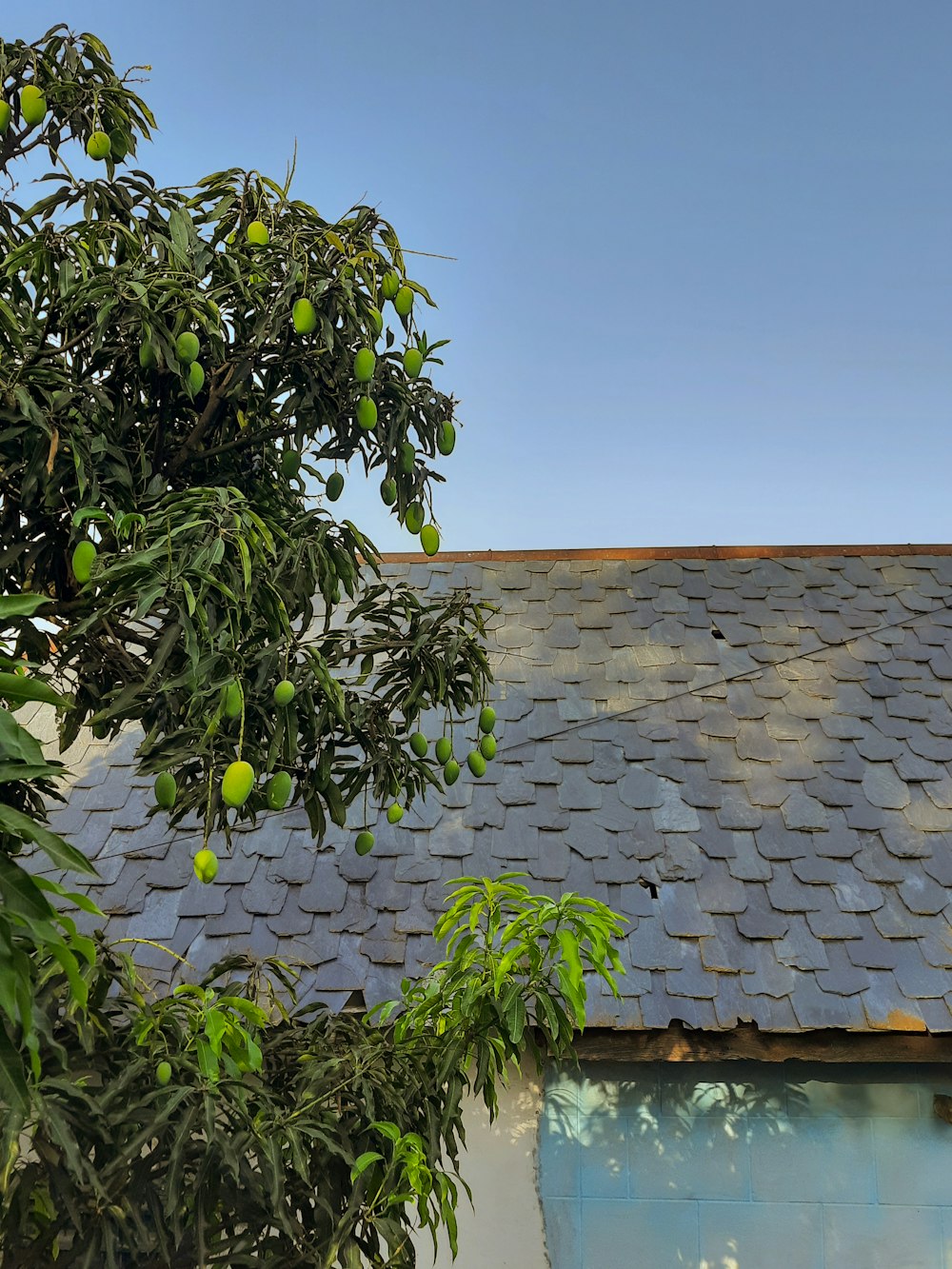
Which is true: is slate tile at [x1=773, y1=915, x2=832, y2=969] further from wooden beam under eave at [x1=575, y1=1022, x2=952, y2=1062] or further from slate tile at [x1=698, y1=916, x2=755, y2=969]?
wooden beam under eave at [x1=575, y1=1022, x2=952, y2=1062]

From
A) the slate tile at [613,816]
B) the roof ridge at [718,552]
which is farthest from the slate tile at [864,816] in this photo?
the roof ridge at [718,552]

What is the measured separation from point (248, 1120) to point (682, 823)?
2435 millimetres

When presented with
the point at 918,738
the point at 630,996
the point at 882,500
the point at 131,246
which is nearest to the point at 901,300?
the point at 882,500

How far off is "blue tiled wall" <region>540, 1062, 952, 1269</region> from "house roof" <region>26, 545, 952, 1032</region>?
0.35 meters

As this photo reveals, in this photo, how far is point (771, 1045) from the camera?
338 centimetres

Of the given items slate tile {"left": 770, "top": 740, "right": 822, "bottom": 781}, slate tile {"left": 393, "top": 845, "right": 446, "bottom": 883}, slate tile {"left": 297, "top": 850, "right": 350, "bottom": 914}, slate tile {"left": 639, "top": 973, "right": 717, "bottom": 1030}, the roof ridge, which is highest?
the roof ridge

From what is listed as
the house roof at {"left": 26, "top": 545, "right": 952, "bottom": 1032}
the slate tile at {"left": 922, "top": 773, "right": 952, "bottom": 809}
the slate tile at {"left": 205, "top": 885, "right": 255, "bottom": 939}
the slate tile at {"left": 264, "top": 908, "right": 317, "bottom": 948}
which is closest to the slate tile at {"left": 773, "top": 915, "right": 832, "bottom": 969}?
the house roof at {"left": 26, "top": 545, "right": 952, "bottom": 1032}

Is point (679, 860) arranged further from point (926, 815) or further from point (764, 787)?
point (926, 815)

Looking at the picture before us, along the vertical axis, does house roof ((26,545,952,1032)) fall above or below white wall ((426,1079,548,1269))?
above

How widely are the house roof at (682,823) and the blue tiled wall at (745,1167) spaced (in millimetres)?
345

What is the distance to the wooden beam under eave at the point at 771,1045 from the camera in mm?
3381

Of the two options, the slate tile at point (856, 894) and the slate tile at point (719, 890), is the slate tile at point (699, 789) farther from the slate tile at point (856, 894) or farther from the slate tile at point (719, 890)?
the slate tile at point (856, 894)

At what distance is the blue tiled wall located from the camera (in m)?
3.43

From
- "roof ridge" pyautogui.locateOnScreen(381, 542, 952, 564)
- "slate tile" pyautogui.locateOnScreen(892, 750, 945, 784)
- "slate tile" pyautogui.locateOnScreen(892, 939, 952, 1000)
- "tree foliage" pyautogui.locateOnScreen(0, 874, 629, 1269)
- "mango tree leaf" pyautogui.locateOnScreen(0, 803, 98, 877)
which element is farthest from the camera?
"roof ridge" pyautogui.locateOnScreen(381, 542, 952, 564)
